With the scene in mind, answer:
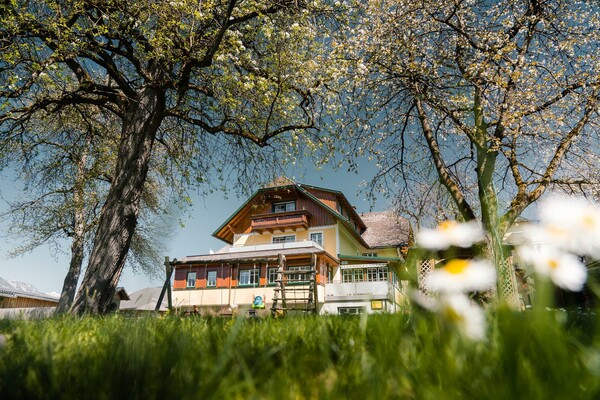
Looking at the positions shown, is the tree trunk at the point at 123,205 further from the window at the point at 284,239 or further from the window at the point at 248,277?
the window at the point at 284,239

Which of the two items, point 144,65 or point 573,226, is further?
point 144,65

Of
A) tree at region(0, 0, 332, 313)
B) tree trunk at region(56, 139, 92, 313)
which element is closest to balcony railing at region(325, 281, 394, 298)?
tree trunk at region(56, 139, 92, 313)

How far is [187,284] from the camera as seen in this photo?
91.7 feet

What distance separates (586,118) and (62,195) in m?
17.3

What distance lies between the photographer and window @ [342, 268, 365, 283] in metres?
25.9

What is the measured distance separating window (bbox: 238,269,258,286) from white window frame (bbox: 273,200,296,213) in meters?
5.40

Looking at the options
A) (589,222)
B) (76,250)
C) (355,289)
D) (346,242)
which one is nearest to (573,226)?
(589,222)

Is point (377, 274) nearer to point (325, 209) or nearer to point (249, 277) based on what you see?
point (325, 209)

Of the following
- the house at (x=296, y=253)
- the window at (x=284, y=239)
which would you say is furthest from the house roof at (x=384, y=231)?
the window at (x=284, y=239)

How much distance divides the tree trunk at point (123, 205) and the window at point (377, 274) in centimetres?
1870

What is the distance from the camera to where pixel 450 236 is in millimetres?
962

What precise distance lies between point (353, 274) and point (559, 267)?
82.3ft

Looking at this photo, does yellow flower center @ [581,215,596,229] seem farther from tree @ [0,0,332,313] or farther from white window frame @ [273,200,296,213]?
white window frame @ [273,200,296,213]

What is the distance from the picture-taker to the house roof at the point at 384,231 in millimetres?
30203
